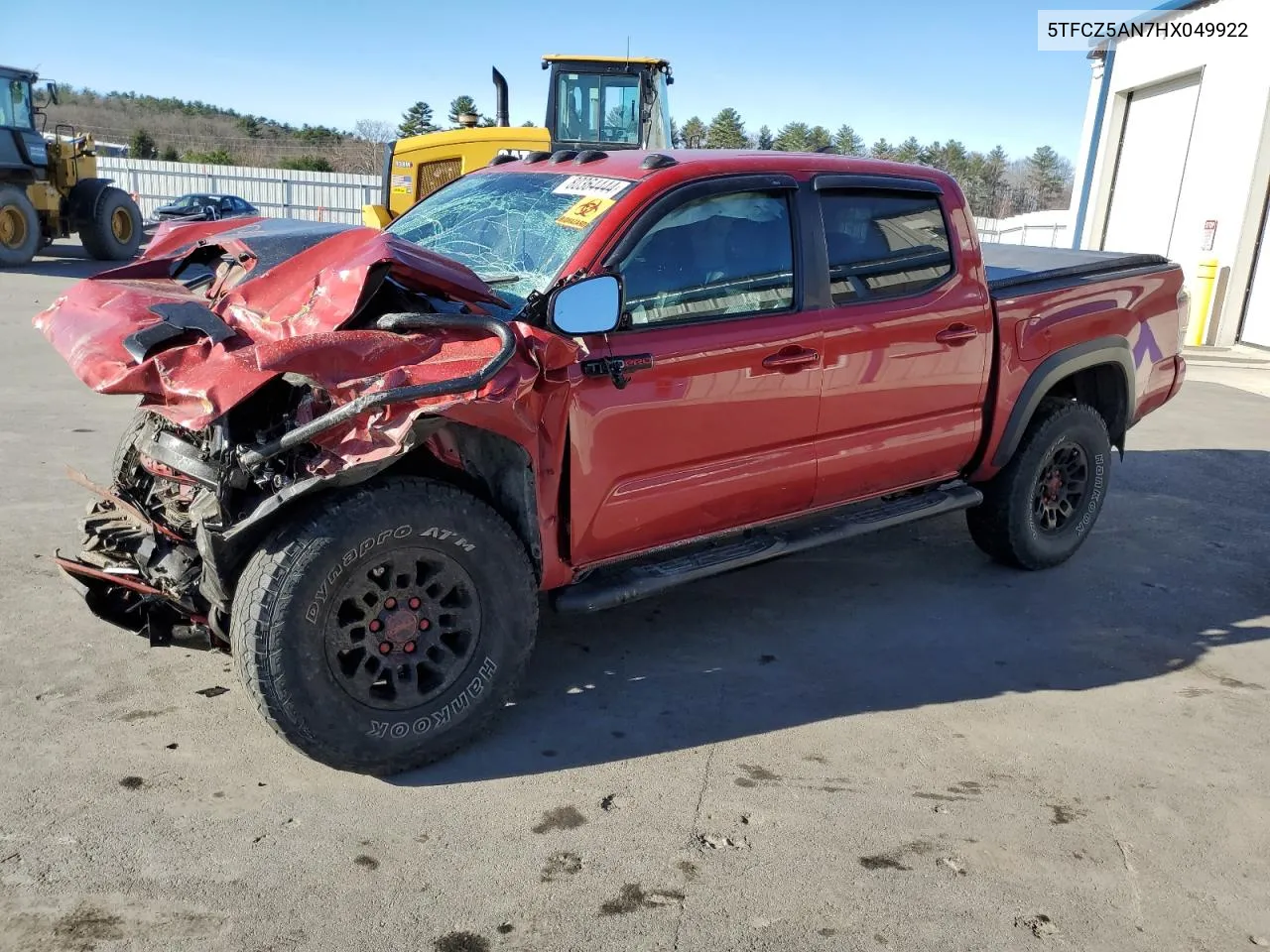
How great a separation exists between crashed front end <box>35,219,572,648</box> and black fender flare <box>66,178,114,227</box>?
18718 millimetres

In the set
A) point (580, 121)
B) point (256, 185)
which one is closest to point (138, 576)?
point (580, 121)

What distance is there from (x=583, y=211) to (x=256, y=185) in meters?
36.7

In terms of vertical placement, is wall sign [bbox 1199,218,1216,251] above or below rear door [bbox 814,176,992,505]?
above

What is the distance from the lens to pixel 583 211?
371 centimetres

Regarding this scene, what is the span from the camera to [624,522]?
3.66 m

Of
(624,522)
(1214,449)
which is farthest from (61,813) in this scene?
(1214,449)

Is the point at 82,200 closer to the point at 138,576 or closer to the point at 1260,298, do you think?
the point at 138,576

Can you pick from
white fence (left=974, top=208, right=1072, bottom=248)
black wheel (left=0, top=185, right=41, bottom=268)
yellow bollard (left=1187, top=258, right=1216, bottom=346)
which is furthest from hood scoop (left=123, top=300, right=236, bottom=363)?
white fence (left=974, top=208, right=1072, bottom=248)

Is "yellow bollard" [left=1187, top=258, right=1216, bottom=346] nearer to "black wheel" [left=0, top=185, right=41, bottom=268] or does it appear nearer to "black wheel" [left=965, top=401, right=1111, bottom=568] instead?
"black wheel" [left=965, top=401, right=1111, bottom=568]

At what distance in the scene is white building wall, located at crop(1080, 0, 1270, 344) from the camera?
46.1 feet

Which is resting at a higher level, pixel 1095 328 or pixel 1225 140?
pixel 1225 140

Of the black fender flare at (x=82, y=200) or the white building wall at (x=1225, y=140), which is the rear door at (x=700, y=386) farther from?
the black fender flare at (x=82, y=200)

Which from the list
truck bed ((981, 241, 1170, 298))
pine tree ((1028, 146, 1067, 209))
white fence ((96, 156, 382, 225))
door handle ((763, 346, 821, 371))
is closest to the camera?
→ door handle ((763, 346, 821, 371))

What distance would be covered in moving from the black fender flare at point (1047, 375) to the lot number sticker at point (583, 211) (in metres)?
2.40
